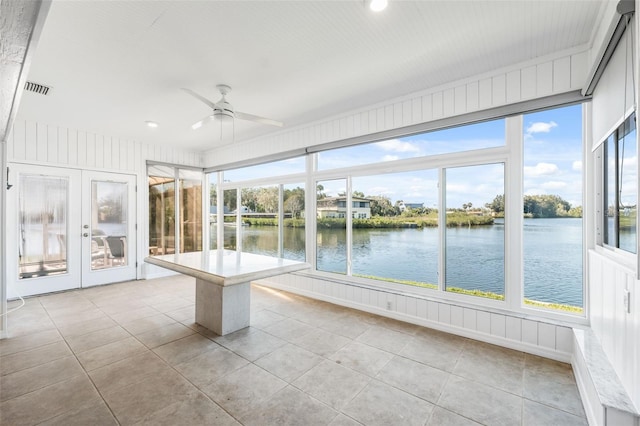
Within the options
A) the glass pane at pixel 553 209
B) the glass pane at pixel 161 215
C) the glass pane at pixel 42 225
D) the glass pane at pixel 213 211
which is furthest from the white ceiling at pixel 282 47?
the glass pane at pixel 213 211

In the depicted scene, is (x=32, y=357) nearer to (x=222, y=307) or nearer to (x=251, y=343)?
(x=222, y=307)

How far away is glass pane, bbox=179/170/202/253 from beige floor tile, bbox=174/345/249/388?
4.17 metres

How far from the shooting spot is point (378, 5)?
77.9 inches

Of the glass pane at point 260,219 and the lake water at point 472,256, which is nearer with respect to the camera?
the lake water at point 472,256

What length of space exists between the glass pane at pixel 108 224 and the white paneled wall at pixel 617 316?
667 cm

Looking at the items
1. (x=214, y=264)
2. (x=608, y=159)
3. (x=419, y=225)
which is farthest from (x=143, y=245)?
(x=608, y=159)

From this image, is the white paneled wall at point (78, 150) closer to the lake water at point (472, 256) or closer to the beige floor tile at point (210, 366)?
the lake water at point (472, 256)

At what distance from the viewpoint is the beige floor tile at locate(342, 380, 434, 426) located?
1.81 m

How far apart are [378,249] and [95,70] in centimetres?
378

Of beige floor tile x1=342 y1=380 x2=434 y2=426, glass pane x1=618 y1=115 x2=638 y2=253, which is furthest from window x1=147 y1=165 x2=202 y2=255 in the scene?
glass pane x1=618 y1=115 x2=638 y2=253

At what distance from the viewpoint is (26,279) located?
4391 mm

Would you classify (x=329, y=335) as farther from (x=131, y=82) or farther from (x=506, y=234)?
(x=131, y=82)

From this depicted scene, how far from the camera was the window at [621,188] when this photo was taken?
1.72 m

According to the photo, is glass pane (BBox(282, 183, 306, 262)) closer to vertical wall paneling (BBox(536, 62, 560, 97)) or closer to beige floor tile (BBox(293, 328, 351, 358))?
beige floor tile (BBox(293, 328, 351, 358))
